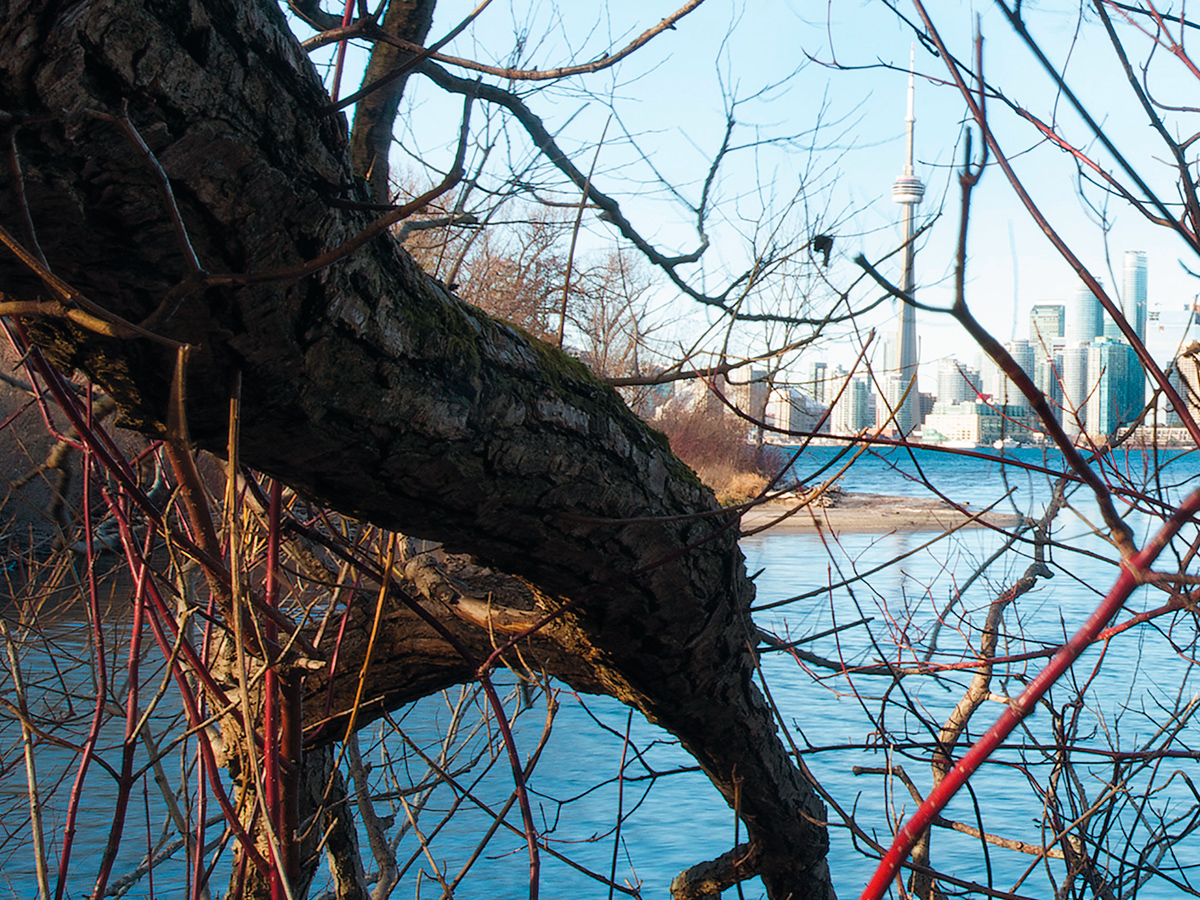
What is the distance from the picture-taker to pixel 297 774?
1.71 meters

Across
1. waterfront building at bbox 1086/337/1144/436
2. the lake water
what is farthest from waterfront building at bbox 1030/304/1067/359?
the lake water

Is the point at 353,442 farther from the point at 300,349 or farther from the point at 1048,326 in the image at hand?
the point at 1048,326

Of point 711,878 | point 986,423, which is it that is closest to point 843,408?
point 711,878

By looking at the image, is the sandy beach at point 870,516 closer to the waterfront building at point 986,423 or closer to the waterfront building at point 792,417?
the waterfront building at point 986,423

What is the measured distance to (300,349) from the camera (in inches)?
51.3

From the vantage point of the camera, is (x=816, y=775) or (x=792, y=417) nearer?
(x=792, y=417)

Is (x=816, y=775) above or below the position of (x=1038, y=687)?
above

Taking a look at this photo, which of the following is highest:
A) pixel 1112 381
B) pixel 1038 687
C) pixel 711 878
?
pixel 1112 381

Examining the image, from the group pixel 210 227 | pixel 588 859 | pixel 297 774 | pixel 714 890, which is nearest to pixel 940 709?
pixel 588 859

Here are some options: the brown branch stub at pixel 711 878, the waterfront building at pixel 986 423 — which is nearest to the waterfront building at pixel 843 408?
the waterfront building at pixel 986 423

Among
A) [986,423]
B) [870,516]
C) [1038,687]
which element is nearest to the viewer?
[1038,687]

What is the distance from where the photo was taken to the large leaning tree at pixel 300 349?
1013 millimetres

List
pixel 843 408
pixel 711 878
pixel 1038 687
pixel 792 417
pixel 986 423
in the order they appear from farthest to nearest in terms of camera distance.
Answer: pixel 986 423
pixel 792 417
pixel 843 408
pixel 711 878
pixel 1038 687

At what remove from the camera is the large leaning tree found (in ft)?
3.32
